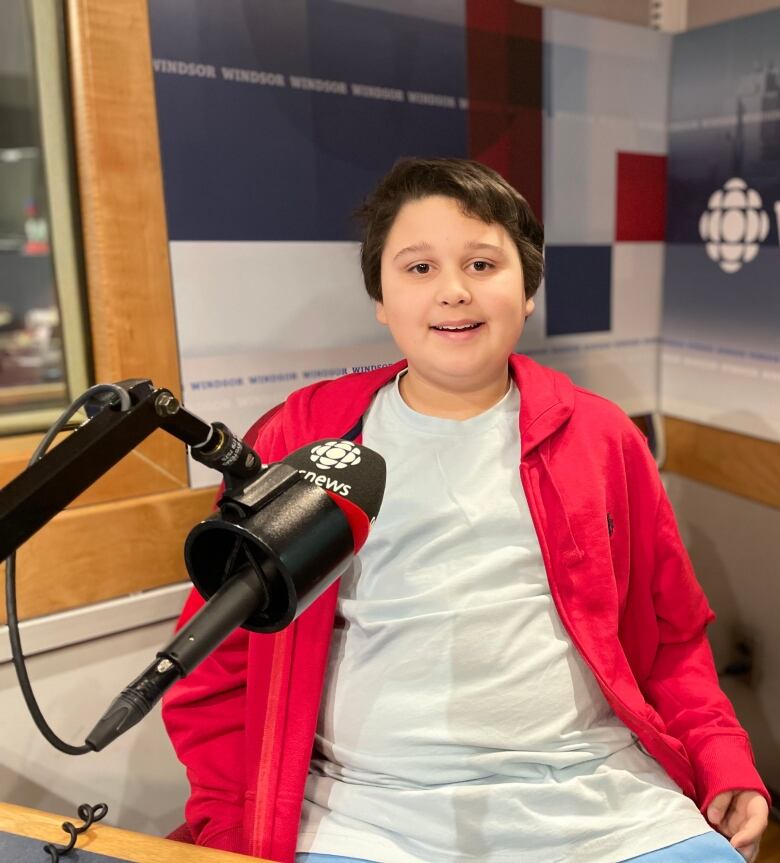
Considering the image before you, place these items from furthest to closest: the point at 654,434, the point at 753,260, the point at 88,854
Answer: the point at 654,434 → the point at 753,260 → the point at 88,854

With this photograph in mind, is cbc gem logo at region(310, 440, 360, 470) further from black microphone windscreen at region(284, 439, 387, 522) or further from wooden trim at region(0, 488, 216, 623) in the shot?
wooden trim at region(0, 488, 216, 623)

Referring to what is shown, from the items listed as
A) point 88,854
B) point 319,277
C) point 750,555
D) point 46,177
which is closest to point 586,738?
point 88,854

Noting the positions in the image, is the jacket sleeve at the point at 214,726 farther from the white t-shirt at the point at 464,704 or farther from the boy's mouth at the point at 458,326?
the boy's mouth at the point at 458,326

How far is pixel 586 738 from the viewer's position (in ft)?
3.50

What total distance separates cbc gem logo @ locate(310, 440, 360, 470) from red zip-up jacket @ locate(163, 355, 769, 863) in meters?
0.43

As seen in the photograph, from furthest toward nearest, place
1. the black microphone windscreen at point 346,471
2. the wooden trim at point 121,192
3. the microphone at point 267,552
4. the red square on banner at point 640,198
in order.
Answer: the red square on banner at point 640,198
the wooden trim at point 121,192
the black microphone windscreen at point 346,471
the microphone at point 267,552

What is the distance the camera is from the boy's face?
1107mm

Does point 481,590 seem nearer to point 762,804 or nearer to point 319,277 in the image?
point 762,804

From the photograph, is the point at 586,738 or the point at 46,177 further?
the point at 46,177

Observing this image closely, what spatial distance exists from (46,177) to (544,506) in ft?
2.96

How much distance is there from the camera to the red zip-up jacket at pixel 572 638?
3.57 feet

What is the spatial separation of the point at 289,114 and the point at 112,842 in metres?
1.11

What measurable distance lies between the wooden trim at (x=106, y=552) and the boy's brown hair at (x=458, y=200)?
508mm

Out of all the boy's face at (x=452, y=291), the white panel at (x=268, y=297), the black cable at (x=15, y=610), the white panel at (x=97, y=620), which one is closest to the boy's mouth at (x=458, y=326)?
the boy's face at (x=452, y=291)
